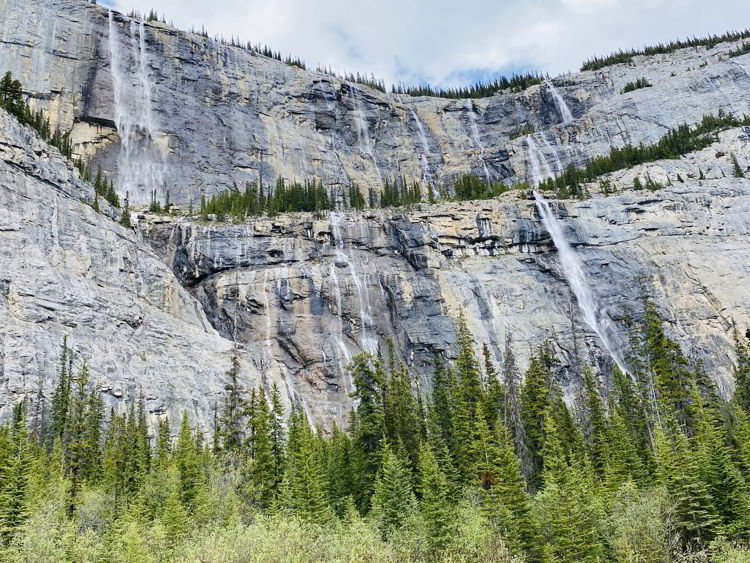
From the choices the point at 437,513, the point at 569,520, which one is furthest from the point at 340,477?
the point at 569,520

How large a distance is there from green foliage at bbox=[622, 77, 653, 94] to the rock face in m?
1.83

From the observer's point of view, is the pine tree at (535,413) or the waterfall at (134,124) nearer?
the pine tree at (535,413)

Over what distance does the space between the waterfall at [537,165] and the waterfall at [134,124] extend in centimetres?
6450

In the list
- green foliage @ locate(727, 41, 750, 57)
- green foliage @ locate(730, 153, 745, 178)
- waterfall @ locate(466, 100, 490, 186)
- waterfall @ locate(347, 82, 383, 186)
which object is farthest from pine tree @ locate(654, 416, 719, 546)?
green foliage @ locate(727, 41, 750, 57)

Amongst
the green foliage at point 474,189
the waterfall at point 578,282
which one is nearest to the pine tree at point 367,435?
the waterfall at point 578,282

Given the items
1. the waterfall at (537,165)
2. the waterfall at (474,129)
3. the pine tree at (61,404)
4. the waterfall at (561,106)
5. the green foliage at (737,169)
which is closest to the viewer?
the pine tree at (61,404)

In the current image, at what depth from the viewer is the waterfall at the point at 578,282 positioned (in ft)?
294

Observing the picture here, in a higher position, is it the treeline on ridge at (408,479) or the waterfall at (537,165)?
the waterfall at (537,165)

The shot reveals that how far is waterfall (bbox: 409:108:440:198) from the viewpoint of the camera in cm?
13100

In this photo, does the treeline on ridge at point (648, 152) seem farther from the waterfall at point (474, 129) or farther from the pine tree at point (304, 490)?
the pine tree at point (304, 490)

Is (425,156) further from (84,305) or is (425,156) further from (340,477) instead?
(340,477)

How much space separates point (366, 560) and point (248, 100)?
354 ft

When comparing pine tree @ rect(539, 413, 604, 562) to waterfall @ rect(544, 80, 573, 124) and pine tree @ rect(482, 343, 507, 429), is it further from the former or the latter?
waterfall @ rect(544, 80, 573, 124)

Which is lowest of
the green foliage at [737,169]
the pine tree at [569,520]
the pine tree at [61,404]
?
the pine tree at [569,520]
